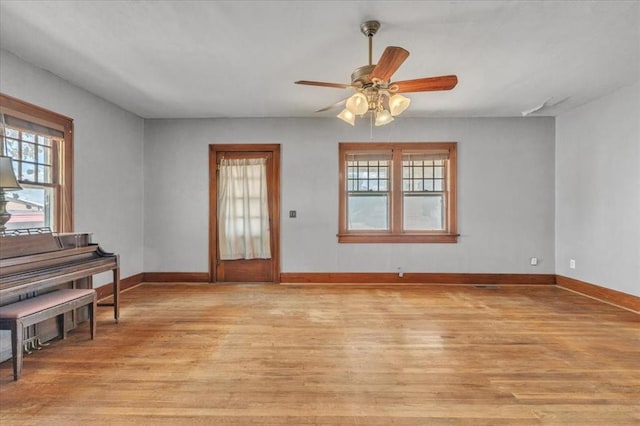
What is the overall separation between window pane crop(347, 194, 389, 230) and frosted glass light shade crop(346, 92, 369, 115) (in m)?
2.60

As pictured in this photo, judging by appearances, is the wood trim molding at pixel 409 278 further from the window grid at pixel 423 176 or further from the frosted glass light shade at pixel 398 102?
the frosted glass light shade at pixel 398 102

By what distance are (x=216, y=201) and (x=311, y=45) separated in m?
3.07

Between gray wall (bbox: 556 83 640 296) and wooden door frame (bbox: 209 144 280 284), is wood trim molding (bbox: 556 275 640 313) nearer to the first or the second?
gray wall (bbox: 556 83 640 296)

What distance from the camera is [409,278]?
4996mm

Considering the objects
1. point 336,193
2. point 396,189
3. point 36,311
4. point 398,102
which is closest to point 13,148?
point 36,311

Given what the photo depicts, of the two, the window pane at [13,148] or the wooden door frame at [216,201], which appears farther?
the wooden door frame at [216,201]

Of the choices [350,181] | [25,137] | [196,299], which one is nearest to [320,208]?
[350,181]

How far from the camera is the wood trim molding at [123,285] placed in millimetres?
4152

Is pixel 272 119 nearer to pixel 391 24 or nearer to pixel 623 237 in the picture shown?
pixel 391 24

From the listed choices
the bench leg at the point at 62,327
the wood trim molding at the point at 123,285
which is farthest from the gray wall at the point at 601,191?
the wood trim molding at the point at 123,285

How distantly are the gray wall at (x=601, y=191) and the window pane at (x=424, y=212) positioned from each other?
175cm

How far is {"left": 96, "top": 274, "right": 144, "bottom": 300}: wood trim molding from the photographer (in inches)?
163

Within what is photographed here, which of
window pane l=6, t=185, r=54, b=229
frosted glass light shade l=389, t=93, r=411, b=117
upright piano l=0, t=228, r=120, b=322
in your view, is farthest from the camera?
window pane l=6, t=185, r=54, b=229

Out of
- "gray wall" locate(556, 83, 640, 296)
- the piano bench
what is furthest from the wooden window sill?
the piano bench
